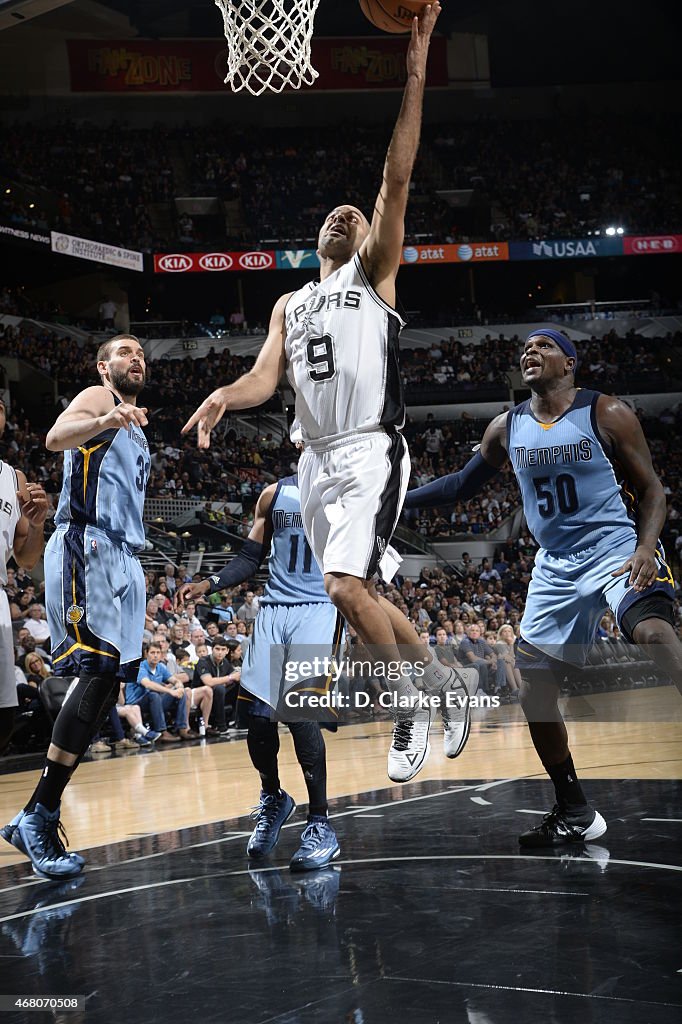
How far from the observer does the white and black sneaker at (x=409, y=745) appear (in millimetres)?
3521

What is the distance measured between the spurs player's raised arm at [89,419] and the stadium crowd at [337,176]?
21002 mm

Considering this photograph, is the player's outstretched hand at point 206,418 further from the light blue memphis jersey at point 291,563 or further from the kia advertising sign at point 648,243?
the kia advertising sign at point 648,243

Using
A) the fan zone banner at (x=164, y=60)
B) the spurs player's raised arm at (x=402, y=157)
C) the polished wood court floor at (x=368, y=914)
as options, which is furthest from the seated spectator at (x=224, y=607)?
the fan zone banner at (x=164, y=60)

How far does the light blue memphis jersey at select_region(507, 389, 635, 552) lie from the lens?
405 cm

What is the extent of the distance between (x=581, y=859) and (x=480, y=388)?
20.3 metres

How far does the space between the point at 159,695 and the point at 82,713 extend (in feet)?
18.2

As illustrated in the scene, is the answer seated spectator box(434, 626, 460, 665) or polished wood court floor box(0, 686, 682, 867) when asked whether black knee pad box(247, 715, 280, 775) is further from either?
seated spectator box(434, 626, 460, 665)

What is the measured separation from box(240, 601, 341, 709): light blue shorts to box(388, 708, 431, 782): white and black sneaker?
0.93 m

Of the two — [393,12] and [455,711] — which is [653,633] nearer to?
[455,711]

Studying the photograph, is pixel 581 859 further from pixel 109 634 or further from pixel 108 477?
pixel 108 477

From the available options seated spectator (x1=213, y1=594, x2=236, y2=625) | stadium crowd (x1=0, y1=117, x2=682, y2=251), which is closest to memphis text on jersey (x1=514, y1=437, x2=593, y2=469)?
seated spectator (x1=213, y1=594, x2=236, y2=625)

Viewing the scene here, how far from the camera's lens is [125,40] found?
25.7 metres

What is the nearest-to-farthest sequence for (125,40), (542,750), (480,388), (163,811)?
1. (542,750)
2. (163,811)
3. (480,388)
4. (125,40)

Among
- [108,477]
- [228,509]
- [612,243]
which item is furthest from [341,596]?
[612,243]
